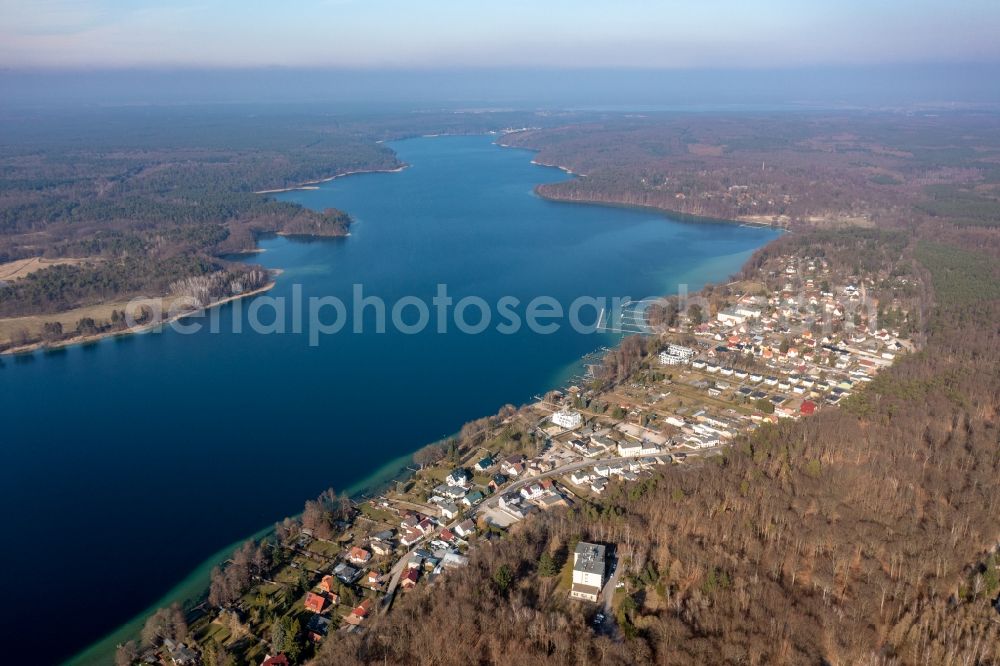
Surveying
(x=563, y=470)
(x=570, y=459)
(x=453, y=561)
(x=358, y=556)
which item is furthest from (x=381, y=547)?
(x=570, y=459)

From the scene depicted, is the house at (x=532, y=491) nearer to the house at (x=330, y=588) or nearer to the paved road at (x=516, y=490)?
the paved road at (x=516, y=490)

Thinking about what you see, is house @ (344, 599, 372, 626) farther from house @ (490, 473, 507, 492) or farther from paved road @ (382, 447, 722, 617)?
house @ (490, 473, 507, 492)

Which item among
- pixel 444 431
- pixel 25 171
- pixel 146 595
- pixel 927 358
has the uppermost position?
pixel 25 171

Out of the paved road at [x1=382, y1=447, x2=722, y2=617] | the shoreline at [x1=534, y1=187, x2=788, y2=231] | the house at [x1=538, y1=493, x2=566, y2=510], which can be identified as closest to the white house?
the paved road at [x1=382, y1=447, x2=722, y2=617]

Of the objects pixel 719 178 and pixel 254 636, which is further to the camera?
pixel 719 178

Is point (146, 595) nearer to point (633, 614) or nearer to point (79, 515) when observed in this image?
point (79, 515)

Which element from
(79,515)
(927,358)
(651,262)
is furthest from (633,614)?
(651,262)
